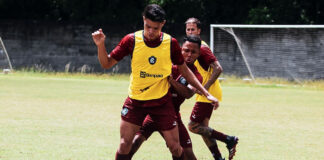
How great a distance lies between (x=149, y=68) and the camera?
20.8 feet

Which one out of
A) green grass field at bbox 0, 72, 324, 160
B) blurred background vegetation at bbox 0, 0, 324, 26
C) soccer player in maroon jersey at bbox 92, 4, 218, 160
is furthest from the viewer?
blurred background vegetation at bbox 0, 0, 324, 26

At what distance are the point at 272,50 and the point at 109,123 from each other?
15.5 meters

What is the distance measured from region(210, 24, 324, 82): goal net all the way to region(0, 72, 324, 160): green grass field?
312 centimetres

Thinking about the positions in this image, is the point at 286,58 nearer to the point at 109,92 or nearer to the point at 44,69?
the point at 109,92

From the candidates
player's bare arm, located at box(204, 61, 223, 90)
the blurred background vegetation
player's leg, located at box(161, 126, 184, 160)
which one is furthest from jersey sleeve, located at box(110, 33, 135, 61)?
the blurred background vegetation

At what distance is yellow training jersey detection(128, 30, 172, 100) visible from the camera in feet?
20.7

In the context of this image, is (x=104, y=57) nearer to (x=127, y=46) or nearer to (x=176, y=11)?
(x=127, y=46)

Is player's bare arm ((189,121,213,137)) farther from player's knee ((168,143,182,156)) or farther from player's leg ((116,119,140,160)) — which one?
player's leg ((116,119,140,160))

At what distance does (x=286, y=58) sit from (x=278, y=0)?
17.5 feet

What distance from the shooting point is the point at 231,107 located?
16125 millimetres

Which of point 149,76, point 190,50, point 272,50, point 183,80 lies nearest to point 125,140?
point 149,76

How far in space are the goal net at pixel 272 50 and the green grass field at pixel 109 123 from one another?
3121 millimetres

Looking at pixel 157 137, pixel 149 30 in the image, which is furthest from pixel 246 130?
pixel 149 30

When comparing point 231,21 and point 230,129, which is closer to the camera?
point 230,129
